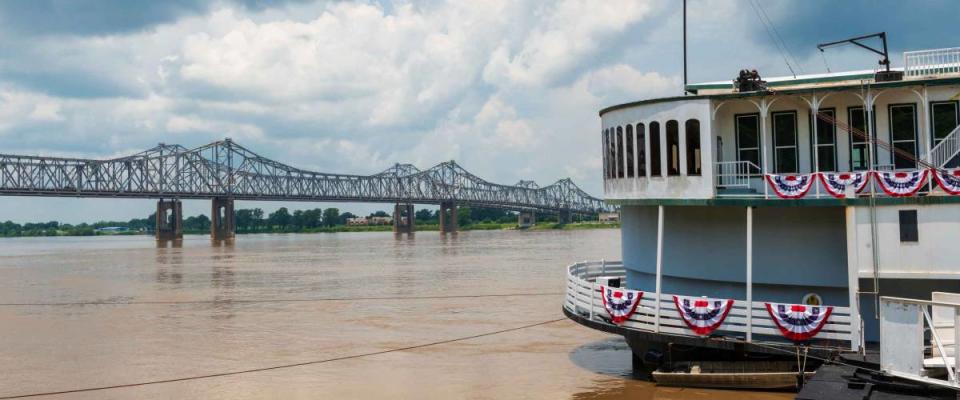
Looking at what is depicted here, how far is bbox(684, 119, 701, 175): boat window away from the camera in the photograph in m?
14.8

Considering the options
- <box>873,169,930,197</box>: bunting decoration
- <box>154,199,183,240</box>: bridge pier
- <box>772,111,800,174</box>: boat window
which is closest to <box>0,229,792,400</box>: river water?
<box>873,169,930,197</box>: bunting decoration

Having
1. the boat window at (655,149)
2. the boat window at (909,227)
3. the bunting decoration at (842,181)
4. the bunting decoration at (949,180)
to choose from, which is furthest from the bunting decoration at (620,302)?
the bunting decoration at (949,180)

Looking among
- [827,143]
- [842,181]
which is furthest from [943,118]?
[842,181]

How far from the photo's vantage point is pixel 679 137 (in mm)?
14797

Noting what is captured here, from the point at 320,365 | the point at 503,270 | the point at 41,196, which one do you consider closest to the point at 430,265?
the point at 503,270

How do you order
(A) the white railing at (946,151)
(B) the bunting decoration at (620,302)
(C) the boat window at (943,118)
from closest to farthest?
(A) the white railing at (946,151)
(C) the boat window at (943,118)
(B) the bunting decoration at (620,302)

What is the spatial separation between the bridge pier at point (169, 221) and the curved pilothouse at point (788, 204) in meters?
142

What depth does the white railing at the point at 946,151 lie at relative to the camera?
13.8m

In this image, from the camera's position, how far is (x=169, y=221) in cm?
15838

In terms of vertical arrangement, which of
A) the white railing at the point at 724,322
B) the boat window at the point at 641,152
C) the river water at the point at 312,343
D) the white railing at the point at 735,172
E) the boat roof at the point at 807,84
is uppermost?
the boat roof at the point at 807,84

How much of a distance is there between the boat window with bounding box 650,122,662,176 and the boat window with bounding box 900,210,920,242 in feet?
13.1

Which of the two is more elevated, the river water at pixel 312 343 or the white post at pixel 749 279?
the white post at pixel 749 279

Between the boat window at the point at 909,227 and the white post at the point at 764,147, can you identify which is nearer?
the boat window at the point at 909,227

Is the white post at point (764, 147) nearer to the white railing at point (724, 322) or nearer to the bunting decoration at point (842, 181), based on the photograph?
the bunting decoration at point (842, 181)
